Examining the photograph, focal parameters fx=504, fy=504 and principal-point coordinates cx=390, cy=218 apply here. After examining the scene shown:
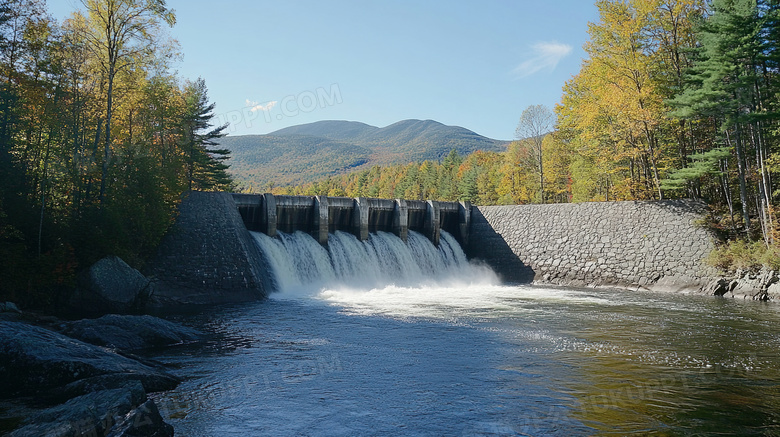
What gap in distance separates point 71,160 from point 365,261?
1415 cm

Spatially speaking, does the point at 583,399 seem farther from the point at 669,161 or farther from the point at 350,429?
the point at 669,161

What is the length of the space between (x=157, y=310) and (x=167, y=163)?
7.93 meters

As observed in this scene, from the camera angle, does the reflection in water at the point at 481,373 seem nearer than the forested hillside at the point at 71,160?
Yes

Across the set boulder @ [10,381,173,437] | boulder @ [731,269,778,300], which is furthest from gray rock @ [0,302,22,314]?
boulder @ [731,269,778,300]

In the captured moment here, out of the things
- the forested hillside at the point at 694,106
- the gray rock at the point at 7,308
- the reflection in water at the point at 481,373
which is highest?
the forested hillside at the point at 694,106

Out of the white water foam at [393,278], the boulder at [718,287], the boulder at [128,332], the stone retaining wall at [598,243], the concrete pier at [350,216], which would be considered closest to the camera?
the boulder at [128,332]

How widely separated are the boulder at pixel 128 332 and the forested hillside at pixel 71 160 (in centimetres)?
503

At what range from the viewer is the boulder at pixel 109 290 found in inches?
647

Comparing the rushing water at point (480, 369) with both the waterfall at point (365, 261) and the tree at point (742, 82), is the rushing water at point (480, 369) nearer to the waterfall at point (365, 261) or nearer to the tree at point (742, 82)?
the waterfall at point (365, 261)

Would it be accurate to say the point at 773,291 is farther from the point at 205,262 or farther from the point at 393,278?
the point at 205,262

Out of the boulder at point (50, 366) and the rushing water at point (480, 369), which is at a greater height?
the boulder at point (50, 366)

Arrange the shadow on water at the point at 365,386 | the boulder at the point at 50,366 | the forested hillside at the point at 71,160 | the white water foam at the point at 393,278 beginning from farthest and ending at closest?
the white water foam at the point at 393,278 < the forested hillside at the point at 71,160 < the boulder at the point at 50,366 < the shadow on water at the point at 365,386

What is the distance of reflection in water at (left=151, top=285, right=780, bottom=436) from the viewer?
7.48 meters

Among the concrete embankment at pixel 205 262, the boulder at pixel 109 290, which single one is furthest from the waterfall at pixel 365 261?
the boulder at pixel 109 290
